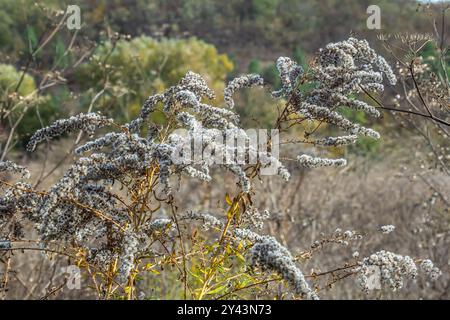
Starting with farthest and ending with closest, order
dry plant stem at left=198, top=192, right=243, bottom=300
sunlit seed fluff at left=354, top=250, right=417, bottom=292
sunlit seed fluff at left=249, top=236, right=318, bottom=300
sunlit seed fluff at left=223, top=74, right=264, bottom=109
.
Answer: sunlit seed fluff at left=223, top=74, right=264, bottom=109, dry plant stem at left=198, top=192, right=243, bottom=300, sunlit seed fluff at left=354, top=250, right=417, bottom=292, sunlit seed fluff at left=249, top=236, right=318, bottom=300

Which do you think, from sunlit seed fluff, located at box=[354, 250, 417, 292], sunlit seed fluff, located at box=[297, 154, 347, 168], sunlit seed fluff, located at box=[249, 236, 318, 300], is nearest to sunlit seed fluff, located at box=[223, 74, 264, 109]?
sunlit seed fluff, located at box=[297, 154, 347, 168]

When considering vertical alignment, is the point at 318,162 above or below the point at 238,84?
below

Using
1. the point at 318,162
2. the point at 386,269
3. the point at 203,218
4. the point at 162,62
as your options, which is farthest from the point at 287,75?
the point at 162,62

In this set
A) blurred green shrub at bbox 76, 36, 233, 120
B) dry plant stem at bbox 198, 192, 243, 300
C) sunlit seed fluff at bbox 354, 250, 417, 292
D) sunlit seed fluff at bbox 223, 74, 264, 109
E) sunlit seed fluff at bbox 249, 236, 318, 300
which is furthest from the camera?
blurred green shrub at bbox 76, 36, 233, 120

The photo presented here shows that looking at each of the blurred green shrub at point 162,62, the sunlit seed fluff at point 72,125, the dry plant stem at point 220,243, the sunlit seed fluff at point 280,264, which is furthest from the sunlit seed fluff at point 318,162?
the blurred green shrub at point 162,62

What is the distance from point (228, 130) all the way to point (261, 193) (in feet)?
21.3

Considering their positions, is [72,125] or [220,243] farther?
[220,243]

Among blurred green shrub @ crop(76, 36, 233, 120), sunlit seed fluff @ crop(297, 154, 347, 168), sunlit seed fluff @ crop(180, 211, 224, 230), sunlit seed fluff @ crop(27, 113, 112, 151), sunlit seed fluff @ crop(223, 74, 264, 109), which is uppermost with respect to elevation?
blurred green shrub @ crop(76, 36, 233, 120)

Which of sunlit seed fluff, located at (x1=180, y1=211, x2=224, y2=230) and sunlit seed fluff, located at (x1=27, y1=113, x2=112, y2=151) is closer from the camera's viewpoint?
sunlit seed fluff, located at (x1=27, y1=113, x2=112, y2=151)

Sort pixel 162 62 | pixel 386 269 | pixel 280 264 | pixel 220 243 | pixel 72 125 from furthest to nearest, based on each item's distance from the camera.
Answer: pixel 162 62 < pixel 220 243 < pixel 72 125 < pixel 386 269 < pixel 280 264

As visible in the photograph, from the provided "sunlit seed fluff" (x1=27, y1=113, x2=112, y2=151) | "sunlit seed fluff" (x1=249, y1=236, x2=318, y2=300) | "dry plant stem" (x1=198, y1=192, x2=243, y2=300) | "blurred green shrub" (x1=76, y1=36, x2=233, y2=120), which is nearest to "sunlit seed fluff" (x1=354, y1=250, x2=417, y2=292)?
"sunlit seed fluff" (x1=249, y1=236, x2=318, y2=300)

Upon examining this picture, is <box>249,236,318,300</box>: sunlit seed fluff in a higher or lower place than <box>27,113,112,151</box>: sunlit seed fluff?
lower

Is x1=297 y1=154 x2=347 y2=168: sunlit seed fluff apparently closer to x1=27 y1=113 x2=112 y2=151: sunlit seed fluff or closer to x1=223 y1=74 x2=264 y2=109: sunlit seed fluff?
x1=223 y1=74 x2=264 y2=109: sunlit seed fluff

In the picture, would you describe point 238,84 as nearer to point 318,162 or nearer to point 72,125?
point 318,162
